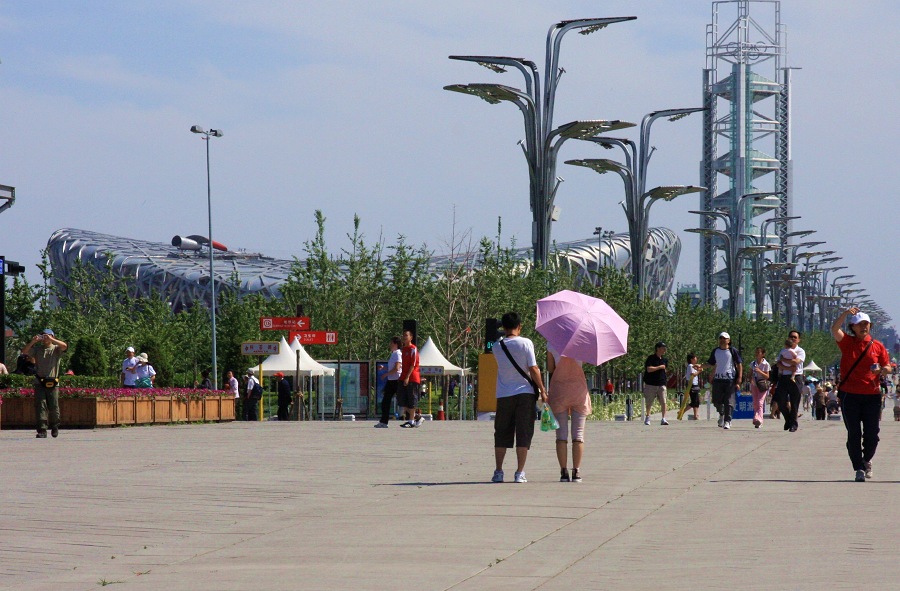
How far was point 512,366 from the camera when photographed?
12469 mm

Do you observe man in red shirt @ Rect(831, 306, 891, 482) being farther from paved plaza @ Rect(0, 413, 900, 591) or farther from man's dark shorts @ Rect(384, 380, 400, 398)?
man's dark shorts @ Rect(384, 380, 400, 398)

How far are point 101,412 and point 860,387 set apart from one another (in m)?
16.0

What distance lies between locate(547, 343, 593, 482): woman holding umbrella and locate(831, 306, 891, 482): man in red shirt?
2329 millimetres

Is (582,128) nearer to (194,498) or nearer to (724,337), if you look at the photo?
(724,337)

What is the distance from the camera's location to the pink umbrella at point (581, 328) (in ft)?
41.7

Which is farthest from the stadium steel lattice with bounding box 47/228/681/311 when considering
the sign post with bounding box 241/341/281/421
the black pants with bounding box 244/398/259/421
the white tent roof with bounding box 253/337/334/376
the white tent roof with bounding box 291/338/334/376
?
the sign post with bounding box 241/341/281/421

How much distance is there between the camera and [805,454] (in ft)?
54.7

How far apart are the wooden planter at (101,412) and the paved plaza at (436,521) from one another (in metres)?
8.46

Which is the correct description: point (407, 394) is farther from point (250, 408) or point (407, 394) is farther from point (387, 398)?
point (250, 408)

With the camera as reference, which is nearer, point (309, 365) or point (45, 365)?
point (45, 365)

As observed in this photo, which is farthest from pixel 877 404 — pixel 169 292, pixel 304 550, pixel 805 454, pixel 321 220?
pixel 169 292

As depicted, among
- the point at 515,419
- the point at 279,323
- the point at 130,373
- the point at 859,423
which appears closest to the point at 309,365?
the point at 279,323

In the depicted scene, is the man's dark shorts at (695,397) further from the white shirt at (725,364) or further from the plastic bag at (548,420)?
the plastic bag at (548,420)

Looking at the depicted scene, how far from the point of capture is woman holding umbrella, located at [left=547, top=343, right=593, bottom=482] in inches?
493
